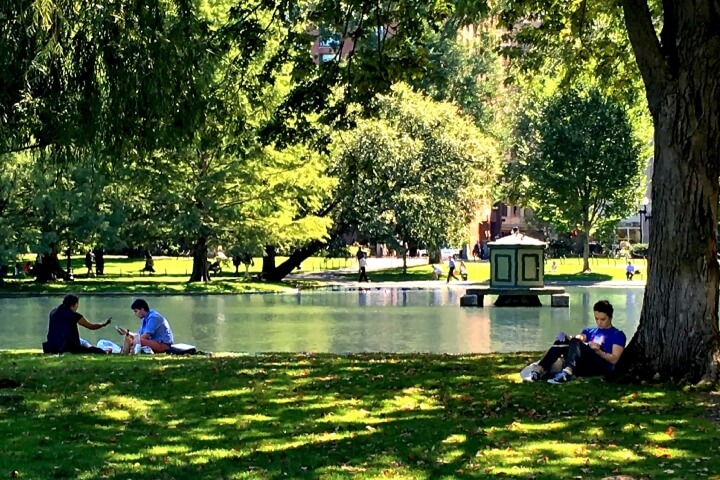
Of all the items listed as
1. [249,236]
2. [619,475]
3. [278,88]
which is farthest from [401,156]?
[619,475]

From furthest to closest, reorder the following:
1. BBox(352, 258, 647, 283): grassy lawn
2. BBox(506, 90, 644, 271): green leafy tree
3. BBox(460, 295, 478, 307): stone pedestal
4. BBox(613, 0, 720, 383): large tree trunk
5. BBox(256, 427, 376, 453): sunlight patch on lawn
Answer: BBox(506, 90, 644, 271): green leafy tree, BBox(352, 258, 647, 283): grassy lawn, BBox(460, 295, 478, 307): stone pedestal, BBox(613, 0, 720, 383): large tree trunk, BBox(256, 427, 376, 453): sunlight patch on lawn

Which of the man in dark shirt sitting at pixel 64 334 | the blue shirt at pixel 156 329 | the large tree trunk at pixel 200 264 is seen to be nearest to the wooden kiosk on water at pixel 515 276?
the large tree trunk at pixel 200 264

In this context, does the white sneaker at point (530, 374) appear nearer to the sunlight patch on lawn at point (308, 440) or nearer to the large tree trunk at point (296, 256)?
the sunlight patch on lawn at point (308, 440)

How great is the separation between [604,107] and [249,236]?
2275 cm

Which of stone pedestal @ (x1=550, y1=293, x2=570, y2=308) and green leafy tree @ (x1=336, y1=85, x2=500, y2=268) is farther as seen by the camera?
green leafy tree @ (x1=336, y1=85, x2=500, y2=268)

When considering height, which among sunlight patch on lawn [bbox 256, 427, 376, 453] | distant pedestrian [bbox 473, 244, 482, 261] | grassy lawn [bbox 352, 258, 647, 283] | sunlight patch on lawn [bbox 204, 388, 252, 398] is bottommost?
sunlight patch on lawn [bbox 256, 427, 376, 453]

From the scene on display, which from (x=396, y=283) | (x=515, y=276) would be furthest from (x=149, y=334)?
(x=396, y=283)

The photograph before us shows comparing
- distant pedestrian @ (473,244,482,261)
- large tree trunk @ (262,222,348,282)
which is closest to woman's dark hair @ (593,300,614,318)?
large tree trunk @ (262,222,348,282)

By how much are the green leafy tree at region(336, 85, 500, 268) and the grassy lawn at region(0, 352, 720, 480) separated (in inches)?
1282

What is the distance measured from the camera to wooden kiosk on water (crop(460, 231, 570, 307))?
104 ft

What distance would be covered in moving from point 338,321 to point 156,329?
1012 cm

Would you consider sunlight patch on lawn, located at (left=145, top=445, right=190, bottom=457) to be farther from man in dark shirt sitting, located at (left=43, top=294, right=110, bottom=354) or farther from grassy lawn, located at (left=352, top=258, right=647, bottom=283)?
grassy lawn, located at (left=352, top=258, right=647, bottom=283)

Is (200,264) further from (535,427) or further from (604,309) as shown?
(535,427)

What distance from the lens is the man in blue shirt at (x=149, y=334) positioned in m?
15.5
